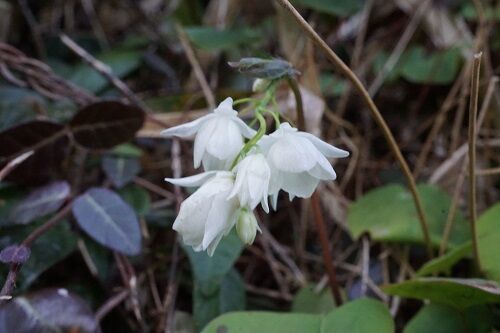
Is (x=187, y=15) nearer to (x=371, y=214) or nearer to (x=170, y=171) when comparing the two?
(x=170, y=171)

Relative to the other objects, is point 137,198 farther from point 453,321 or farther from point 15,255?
point 453,321

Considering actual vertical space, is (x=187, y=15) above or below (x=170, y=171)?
above

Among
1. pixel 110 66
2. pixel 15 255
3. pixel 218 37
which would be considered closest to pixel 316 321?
pixel 15 255

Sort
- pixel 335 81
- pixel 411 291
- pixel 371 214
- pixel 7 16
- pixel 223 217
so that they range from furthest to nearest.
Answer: pixel 7 16 → pixel 335 81 → pixel 371 214 → pixel 411 291 → pixel 223 217

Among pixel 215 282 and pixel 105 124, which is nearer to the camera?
pixel 215 282

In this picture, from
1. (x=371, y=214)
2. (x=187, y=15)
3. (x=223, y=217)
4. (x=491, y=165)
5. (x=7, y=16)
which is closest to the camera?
(x=223, y=217)

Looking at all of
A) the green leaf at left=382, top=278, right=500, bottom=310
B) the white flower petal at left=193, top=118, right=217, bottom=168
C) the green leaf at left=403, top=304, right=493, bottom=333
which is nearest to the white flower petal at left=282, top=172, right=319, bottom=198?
the white flower petal at left=193, top=118, right=217, bottom=168

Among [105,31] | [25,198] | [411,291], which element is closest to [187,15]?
[105,31]

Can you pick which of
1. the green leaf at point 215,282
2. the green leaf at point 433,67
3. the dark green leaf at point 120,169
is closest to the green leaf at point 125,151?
the dark green leaf at point 120,169

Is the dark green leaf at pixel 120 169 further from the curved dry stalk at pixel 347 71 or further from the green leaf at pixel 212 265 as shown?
the curved dry stalk at pixel 347 71
